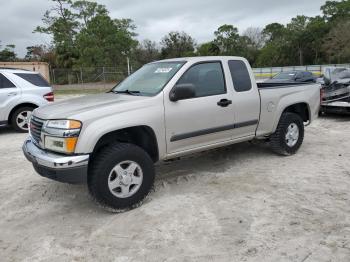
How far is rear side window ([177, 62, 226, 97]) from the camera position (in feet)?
16.4

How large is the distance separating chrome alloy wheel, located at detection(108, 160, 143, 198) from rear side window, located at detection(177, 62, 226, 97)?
1.29m

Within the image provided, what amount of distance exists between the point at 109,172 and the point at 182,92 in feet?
4.27

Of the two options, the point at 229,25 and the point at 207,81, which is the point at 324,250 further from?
the point at 229,25

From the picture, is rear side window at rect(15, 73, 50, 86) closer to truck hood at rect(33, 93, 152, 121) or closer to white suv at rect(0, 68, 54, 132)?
white suv at rect(0, 68, 54, 132)

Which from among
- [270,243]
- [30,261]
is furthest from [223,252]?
[30,261]

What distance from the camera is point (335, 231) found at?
3652 millimetres

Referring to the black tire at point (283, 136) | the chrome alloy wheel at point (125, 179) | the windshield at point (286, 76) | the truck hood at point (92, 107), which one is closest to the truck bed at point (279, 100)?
the black tire at point (283, 136)

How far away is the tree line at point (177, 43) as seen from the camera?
136ft

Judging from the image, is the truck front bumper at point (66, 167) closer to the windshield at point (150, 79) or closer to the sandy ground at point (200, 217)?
the sandy ground at point (200, 217)

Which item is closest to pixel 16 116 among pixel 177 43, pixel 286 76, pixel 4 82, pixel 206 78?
pixel 4 82

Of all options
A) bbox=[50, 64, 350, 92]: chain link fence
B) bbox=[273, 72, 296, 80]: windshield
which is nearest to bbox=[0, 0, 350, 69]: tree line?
bbox=[50, 64, 350, 92]: chain link fence

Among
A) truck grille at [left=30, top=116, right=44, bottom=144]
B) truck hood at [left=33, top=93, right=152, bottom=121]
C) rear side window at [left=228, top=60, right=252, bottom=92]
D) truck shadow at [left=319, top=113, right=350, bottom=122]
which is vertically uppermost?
rear side window at [left=228, top=60, right=252, bottom=92]

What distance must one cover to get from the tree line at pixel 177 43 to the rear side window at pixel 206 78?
1432 inches

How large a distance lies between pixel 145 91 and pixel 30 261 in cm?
246
